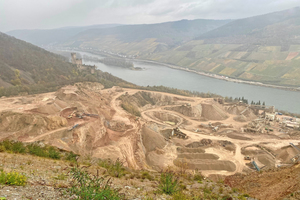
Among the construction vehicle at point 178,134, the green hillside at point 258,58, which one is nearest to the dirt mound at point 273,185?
the construction vehicle at point 178,134

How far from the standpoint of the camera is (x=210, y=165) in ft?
92.0

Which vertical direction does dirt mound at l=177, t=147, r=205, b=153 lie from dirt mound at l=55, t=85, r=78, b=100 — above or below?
below

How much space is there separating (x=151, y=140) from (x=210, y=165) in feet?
34.0

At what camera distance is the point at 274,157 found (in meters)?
32.5

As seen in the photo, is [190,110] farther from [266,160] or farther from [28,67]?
[28,67]

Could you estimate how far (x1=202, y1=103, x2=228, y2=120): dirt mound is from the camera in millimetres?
52094

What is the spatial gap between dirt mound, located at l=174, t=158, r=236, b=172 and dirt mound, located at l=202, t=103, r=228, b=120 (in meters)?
24.1

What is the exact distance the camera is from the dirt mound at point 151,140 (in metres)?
32.6

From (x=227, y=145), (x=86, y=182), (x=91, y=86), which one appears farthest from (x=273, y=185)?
(x=91, y=86)

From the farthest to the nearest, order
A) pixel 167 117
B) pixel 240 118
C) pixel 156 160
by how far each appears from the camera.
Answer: pixel 167 117 → pixel 240 118 → pixel 156 160

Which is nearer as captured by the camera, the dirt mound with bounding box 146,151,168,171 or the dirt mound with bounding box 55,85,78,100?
the dirt mound with bounding box 146,151,168,171

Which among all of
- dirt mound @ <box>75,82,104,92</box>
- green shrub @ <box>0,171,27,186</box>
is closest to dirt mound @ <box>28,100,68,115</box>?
dirt mound @ <box>75,82,104,92</box>

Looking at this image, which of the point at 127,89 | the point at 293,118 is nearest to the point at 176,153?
the point at 127,89

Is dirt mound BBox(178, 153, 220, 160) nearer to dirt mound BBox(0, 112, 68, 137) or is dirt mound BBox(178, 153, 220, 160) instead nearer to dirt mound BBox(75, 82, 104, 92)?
dirt mound BBox(0, 112, 68, 137)
